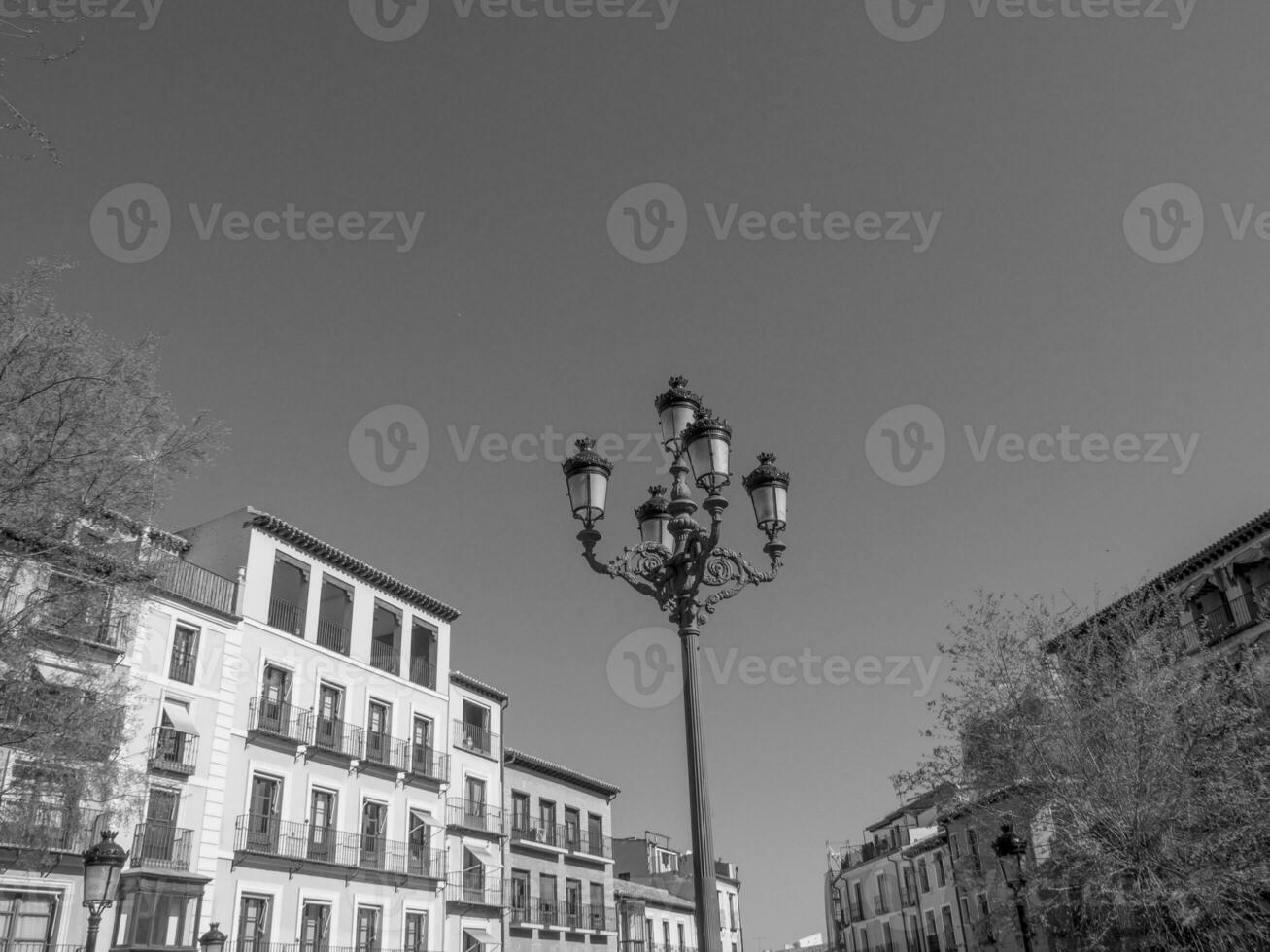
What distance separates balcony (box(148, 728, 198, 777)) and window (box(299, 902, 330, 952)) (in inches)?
211

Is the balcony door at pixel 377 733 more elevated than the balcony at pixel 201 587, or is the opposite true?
the balcony at pixel 201 587

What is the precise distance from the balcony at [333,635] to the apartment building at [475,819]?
17.4 feet

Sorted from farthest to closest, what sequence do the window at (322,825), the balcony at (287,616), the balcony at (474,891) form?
the balcony at (474,891), the balcony at (287,616), the window at (322,825)

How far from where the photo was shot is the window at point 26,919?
20.0m

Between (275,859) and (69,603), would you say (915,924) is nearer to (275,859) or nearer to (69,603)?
(275,859)

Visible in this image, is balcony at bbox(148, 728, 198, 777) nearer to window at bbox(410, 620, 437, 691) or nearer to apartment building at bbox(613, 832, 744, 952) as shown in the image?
window at bbox(410, 620, 437, 691)

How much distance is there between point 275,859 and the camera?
2602 cm

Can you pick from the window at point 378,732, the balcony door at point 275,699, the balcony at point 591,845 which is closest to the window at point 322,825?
the window at point 378,732

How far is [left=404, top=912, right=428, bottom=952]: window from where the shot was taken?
1180 inches

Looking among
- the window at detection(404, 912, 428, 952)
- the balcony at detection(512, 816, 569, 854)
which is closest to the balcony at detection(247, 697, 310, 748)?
the window at detection(404, 912, 428, 952)

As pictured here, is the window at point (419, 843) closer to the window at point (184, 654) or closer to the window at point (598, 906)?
the window at point (184, 654)

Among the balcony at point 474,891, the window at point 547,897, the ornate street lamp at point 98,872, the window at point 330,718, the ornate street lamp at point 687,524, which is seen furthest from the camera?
the window at point 547,897

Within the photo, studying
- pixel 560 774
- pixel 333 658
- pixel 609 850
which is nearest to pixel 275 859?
pixel 333 658

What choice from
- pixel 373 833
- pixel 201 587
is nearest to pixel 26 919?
pixel 201 587
